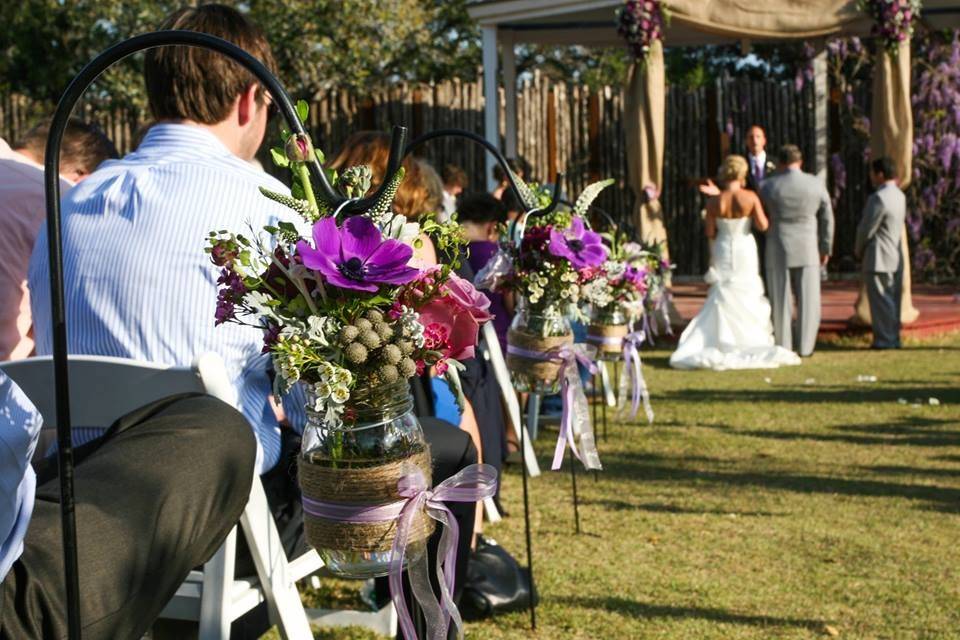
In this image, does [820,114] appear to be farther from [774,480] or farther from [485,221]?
[485,221]

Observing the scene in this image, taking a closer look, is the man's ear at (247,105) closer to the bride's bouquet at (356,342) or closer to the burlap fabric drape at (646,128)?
the bride's bouquet at (356,342)

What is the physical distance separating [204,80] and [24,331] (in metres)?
1.17

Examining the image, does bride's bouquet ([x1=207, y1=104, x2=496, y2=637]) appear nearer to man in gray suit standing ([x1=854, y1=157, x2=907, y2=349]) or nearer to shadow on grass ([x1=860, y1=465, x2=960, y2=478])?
shadow on grass ([x1=860, y1=465, x2=960, y2=478])

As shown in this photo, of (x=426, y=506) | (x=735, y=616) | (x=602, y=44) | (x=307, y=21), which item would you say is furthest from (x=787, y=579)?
(x=307, y=21)

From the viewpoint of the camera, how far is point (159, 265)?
266cm

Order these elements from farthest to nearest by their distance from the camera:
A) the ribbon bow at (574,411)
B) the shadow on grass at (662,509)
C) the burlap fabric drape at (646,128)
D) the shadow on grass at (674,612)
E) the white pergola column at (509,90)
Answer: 1. the white pergola column at (509,90)
2. the burlap fabric drape at (646,128)
3. the shadow on grass at (662,509)
4. the shadow on grass at (674,612)
5. the ribbon bow at (574,411)

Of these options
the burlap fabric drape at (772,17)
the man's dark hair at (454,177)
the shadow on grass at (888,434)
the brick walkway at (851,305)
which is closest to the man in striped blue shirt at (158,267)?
the shadow on grass at (888,434)

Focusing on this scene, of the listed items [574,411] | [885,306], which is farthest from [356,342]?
[885,306]

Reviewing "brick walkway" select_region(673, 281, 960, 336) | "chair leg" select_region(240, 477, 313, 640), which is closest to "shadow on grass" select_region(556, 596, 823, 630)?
"chair leg" select_region(240, 477, 313, 640)

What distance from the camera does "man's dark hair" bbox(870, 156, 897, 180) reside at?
11.0 meters

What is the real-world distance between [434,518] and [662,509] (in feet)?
12.1

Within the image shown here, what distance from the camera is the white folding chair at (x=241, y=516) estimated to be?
240 centimetres

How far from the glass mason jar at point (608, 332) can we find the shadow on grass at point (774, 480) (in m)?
0.68

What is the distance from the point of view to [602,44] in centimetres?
1522
